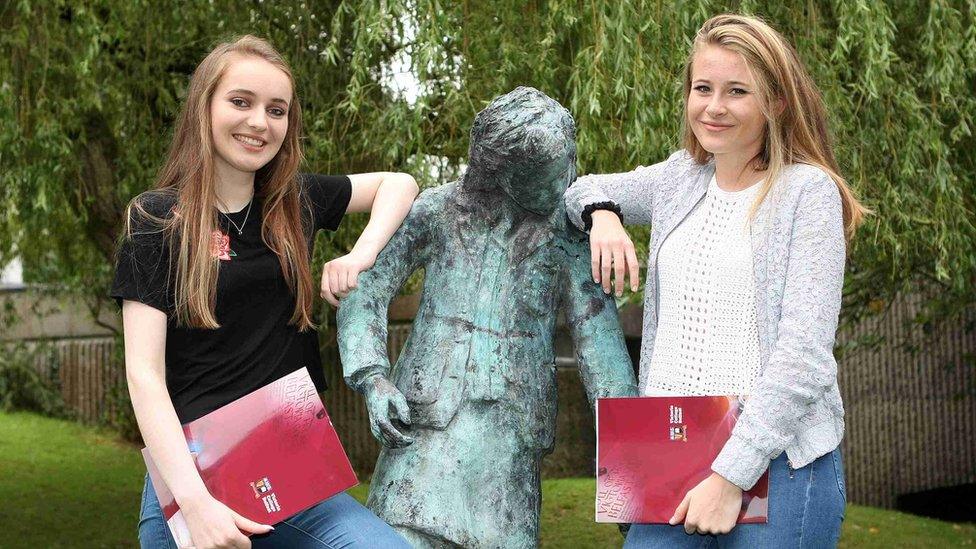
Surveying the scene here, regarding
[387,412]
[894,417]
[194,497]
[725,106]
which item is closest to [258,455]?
[194,497]

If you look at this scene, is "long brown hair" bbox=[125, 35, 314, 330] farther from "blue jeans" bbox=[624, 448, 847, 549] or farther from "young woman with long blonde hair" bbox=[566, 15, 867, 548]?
"blue jeans" bbox=[624, 448, 847, 549]

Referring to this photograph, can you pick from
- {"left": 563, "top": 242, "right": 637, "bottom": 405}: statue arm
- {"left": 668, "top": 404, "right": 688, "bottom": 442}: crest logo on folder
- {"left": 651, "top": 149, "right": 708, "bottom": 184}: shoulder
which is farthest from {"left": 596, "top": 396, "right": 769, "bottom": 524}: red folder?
{"left": 651, "top": 149, "right": 708, "bottom": 184}: shoulder

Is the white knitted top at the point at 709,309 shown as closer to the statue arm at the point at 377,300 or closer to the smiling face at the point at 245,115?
the statue arm at the point at 377,300

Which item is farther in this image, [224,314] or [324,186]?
[324,186]

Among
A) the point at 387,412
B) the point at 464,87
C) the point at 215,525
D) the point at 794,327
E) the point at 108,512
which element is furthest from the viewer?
the point at 108,512

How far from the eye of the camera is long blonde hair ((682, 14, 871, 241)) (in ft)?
7.42

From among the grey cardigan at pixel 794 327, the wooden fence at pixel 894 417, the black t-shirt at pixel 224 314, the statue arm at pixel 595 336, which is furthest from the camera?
the wooden fence at pixel 894 417

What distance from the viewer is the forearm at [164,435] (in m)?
2.23

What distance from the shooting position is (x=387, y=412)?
244cm

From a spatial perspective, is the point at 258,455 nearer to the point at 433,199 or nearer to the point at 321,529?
the point at 321,529

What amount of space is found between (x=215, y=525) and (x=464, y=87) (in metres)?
2.82

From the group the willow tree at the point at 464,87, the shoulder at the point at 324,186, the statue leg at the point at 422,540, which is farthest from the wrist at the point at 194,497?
the willow tree at the point at 464,87

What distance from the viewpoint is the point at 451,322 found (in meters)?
2.61

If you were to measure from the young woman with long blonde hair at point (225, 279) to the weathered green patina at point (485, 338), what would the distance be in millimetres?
128
